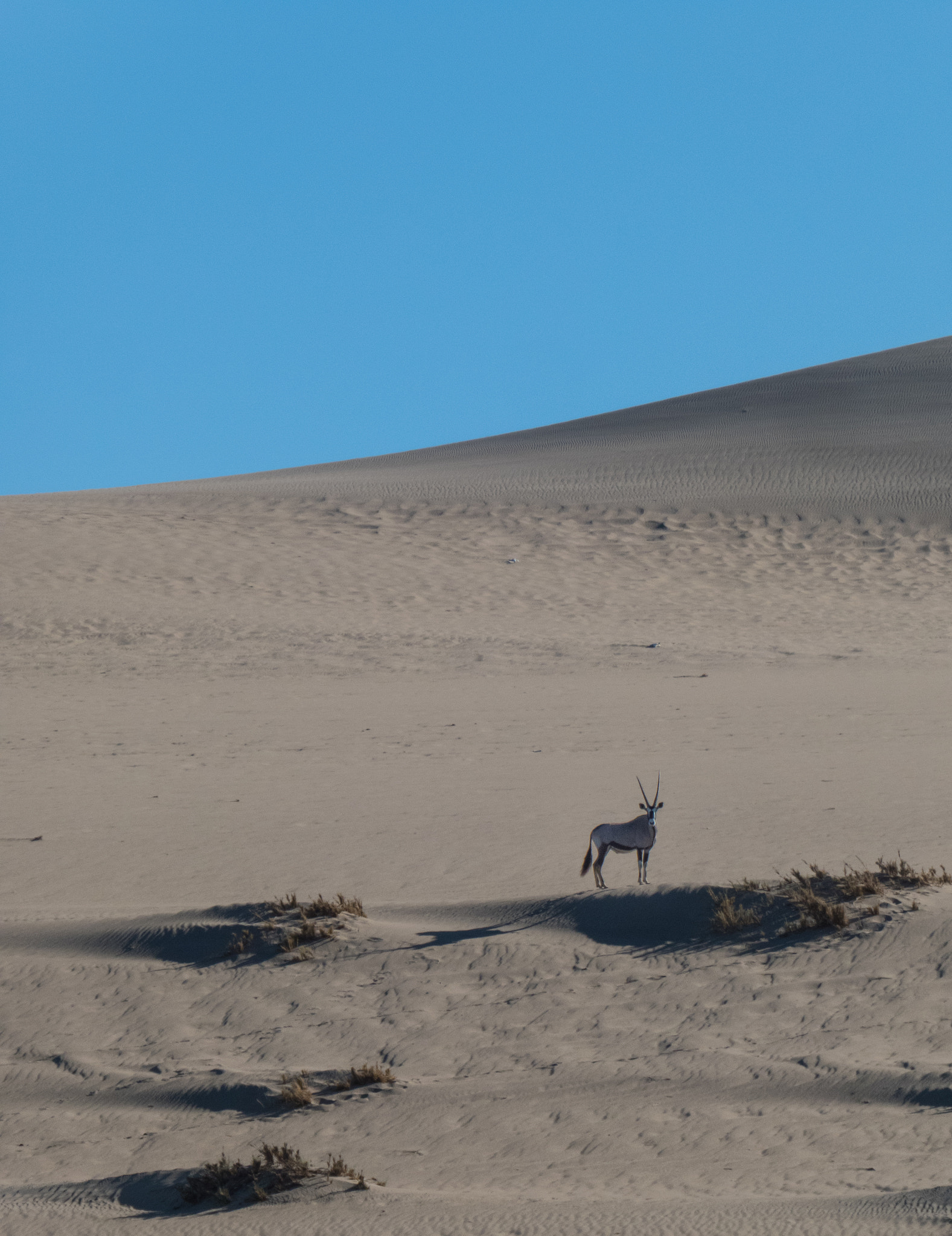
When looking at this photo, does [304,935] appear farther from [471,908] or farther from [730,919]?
[730,919]

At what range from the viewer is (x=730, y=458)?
3397cm

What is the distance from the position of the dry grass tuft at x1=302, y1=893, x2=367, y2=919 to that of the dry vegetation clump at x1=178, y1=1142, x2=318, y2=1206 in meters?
2.26

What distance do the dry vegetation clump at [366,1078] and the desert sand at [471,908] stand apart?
0.08m

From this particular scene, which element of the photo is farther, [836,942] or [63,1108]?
[836,942]

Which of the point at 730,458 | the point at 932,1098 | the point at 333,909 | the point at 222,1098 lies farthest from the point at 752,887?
the point at 730,458

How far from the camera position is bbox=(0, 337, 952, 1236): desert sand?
14.5ft

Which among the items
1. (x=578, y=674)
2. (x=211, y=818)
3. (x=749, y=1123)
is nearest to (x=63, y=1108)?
(x=749, y=1123)

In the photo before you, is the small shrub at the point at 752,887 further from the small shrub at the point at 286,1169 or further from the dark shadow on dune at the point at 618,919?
the small shrub at the point at 286,1169

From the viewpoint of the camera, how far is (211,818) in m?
9.50

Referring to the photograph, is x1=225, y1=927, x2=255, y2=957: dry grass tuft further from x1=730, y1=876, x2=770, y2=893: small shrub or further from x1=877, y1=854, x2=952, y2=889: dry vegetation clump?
x1=877, y1=854, x2=952, y2=889: dry vegetation clump

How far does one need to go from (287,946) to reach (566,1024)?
5.36 feet

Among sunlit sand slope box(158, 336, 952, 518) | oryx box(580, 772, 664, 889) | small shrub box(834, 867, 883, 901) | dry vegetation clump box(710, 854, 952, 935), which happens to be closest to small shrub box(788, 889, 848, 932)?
dry vegetation clump box(710, 854, 952, 935)

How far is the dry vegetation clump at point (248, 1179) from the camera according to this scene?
170 inches

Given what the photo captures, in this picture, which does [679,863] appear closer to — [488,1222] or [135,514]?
[488,1222]
